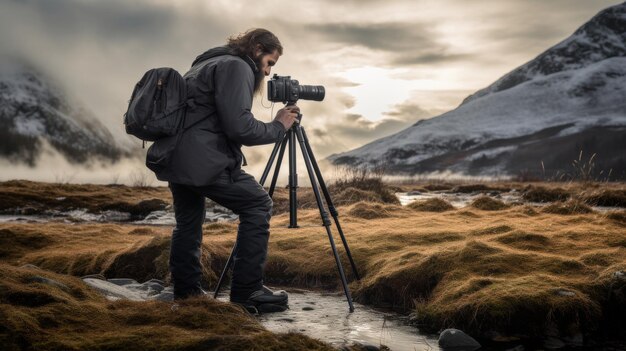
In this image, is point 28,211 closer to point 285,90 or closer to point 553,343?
point 285,90

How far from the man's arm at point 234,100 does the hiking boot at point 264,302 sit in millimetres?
1654

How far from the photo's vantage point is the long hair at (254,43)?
5.54m

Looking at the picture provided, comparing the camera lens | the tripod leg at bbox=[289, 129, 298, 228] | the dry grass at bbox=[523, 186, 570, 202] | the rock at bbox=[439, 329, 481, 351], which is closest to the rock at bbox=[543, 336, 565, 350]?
the rock at bbox=[439, 329, 481, 351]

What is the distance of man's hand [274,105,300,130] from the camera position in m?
5.82

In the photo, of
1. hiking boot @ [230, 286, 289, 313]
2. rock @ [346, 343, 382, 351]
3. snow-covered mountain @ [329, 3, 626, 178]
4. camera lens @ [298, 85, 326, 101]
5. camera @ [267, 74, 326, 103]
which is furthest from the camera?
snow-covered mountain @ [329, 3, 626, 178]

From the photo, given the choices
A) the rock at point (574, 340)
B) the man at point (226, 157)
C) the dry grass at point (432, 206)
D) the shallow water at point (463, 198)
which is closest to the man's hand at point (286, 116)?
the man at point (226, 157)

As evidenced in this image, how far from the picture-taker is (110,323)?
422 cm

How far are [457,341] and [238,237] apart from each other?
2270 millimetres

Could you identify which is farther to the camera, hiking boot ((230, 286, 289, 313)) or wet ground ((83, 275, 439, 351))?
hiking boot ((230, 286, 289, 313))

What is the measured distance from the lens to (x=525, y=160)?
163 m

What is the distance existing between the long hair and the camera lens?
0.73 meters

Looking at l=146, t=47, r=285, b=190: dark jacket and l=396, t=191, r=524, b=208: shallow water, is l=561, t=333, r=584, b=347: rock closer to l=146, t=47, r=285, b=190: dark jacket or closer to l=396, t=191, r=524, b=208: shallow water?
l=146, t=47, r=285, b=190: dark jacket

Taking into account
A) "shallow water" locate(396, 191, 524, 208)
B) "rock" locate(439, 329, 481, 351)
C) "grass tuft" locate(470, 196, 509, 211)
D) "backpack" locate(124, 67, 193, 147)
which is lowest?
"rock" locate(439, 329, 481, 351)

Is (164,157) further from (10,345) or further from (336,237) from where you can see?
(336,237)
